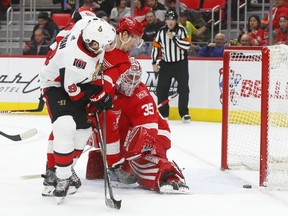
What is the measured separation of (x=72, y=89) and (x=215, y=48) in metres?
5.31

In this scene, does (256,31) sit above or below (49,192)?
above

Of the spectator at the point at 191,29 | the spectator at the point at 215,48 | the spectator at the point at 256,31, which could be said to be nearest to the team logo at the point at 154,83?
the spectator at the point at 215,48

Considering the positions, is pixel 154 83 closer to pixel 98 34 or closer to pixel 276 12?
pixel 276 12

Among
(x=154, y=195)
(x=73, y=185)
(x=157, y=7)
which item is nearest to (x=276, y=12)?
(x=157, y=7)

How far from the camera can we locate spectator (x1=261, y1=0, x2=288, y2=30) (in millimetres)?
9797

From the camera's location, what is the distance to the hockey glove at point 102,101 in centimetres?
445

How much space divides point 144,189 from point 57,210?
2.72ft

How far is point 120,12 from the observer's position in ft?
34.2

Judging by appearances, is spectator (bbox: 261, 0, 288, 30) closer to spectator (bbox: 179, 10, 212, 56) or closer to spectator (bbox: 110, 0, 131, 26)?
spectator (bbox: 179, 10, 212, 56)

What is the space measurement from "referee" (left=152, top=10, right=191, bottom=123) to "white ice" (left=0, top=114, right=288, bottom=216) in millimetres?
2388

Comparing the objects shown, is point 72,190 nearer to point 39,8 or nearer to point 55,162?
point 55,162

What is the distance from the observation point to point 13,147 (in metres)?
6.77

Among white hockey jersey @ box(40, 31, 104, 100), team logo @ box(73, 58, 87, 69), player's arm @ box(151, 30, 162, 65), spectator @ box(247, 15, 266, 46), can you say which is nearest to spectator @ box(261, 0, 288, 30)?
Answer: spectator @ box(247, 15, 266, 46)

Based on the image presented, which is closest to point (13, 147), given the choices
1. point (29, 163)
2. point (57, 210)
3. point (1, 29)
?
point (29, 163)
